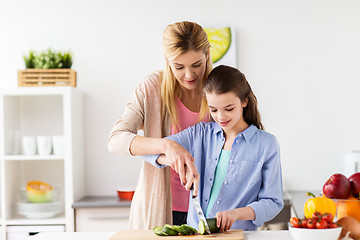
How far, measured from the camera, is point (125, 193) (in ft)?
11.3

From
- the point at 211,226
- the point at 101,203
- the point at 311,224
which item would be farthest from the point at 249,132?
the point at 101,203

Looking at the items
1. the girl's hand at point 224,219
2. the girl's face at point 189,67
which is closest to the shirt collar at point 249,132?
the girl's face at point 189,67

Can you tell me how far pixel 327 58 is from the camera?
3607mm

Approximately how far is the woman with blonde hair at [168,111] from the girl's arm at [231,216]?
0.33 metres

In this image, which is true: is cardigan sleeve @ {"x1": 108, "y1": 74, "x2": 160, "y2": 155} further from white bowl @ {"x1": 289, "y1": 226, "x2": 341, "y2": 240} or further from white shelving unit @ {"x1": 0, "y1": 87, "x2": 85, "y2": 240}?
white shelving unit @ {"x1": 0, "y1": 87, "x2": 85, "y2": 240}

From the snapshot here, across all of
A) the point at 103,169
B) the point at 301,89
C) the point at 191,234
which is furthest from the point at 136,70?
the point at 191,234

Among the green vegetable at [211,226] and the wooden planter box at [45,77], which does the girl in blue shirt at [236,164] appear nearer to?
the green vegetable at [211,226]

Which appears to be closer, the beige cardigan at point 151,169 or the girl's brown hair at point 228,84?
the girl's brown hair at point 228,84

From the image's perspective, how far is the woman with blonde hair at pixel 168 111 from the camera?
1.73 m

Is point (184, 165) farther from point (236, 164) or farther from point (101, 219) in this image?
point (101, 219)

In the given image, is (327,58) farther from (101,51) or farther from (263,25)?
(101,51)

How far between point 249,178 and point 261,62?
2066 millimetres

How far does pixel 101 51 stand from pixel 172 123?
195cm

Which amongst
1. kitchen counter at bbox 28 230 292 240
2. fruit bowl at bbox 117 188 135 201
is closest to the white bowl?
kitchen counter at bbox 28 230 292 240
